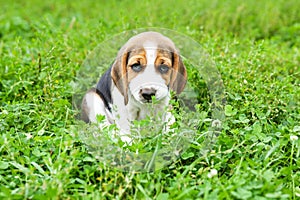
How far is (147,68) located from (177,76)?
31 centimetres

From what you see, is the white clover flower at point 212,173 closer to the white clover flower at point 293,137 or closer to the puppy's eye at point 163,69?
the white clover flower at point 293,137

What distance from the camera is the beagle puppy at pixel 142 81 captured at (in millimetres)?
3650

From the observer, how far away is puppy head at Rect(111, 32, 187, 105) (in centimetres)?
364

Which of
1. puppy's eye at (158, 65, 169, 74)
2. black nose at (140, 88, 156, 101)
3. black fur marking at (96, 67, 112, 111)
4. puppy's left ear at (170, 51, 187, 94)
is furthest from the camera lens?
black fur marking at (96, 67, 112, 111)

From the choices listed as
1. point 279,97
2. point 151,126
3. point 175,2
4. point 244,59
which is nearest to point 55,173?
point 151,126

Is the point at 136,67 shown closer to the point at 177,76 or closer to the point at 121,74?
the point at 121,74

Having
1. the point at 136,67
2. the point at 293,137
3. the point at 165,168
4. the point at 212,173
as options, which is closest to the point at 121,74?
the point at 136,67

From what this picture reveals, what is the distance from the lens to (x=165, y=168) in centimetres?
353

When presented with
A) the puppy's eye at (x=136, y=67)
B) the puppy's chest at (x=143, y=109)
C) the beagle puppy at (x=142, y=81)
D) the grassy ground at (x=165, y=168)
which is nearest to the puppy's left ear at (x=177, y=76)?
the beagle puppy at (x=142, y=81)

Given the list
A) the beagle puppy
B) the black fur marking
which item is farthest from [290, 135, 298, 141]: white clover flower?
the black fur marking

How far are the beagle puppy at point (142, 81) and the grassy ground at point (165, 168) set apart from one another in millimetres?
360

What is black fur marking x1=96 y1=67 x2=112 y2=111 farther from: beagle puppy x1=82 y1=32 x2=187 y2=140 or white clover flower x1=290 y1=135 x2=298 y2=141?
white clover flower x1=290 y1=135 x2=298 y2=141

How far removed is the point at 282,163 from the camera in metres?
3.70

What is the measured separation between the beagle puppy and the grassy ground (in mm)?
360
